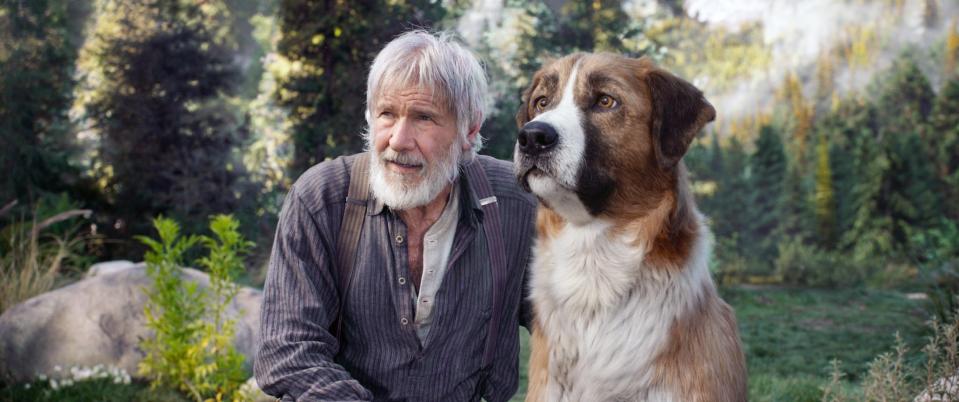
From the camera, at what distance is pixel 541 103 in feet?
9.54

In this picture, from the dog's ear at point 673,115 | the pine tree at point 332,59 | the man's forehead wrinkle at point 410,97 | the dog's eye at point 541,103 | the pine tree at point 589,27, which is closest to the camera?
the dog's ear at point 673,115

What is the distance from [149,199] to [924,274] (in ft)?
24.6

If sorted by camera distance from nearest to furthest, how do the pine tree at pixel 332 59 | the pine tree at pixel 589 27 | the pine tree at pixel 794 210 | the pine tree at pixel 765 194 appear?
the pine tree at pixel 332 59 → the pine tree at pixel 589 27 → the pine tree at pixel 794 210 → the pine tree at pixel 765 194

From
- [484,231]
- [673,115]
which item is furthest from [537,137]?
[484,231]

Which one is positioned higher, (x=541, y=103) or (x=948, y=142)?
(x=541, y=103)

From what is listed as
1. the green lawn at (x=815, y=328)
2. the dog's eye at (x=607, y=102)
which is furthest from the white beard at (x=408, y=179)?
the green lawn at (x=815, y=328)

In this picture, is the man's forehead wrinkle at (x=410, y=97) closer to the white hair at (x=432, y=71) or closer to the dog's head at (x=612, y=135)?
the white hair at (x=432, y=71)

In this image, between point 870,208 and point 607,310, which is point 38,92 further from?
point 607,310

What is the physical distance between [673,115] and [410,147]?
35.0 inches

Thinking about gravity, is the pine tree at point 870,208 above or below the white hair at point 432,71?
below

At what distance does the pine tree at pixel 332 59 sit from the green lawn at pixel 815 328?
270 cm

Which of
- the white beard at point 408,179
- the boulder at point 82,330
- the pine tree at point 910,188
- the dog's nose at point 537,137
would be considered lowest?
the boulder at point 82,330

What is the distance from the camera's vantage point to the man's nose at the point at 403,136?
305cm

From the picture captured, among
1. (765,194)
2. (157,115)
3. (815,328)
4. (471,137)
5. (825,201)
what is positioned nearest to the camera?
(471,137)
